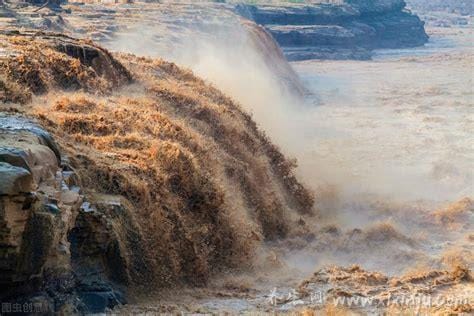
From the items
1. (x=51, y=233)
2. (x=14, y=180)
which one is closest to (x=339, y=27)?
(x=51, y=233)

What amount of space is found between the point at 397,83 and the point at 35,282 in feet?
141

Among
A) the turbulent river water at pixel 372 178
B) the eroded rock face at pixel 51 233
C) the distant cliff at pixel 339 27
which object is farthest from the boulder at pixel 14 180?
the distant cliff at pixel 339 27

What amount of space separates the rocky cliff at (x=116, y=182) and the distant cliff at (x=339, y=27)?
145 ft

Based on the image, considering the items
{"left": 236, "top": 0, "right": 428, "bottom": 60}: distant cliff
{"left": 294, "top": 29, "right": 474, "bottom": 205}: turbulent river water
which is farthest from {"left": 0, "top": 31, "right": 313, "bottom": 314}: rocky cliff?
{"left": 236, "top": 0, "right": 428, "bottom": 60}: distant cliff

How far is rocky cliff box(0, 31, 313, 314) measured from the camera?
7902 millimetres

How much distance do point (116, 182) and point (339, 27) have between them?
200ft

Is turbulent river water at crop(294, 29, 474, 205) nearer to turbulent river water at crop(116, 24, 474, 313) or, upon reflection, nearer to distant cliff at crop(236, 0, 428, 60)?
turbulent river water at crop(116, 24, 474, 313)

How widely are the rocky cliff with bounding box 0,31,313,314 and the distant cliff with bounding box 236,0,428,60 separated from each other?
145 ft

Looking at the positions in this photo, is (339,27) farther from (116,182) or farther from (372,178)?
(116,182)

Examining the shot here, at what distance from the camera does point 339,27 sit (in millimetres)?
69062

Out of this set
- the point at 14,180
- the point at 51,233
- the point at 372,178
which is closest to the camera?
the point at 14,180

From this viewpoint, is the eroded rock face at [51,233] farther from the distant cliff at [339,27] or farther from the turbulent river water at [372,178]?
the distant cliff at [339,27]

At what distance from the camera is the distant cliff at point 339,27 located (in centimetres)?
6362

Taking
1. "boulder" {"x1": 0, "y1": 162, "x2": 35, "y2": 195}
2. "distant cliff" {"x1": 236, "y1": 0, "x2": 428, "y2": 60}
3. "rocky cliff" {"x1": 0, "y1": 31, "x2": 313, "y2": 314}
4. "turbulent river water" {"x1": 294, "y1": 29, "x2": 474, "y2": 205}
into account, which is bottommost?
"distant cliff" {"x1": 236, "y1": 0, "x2": 428, "y2": 60}
